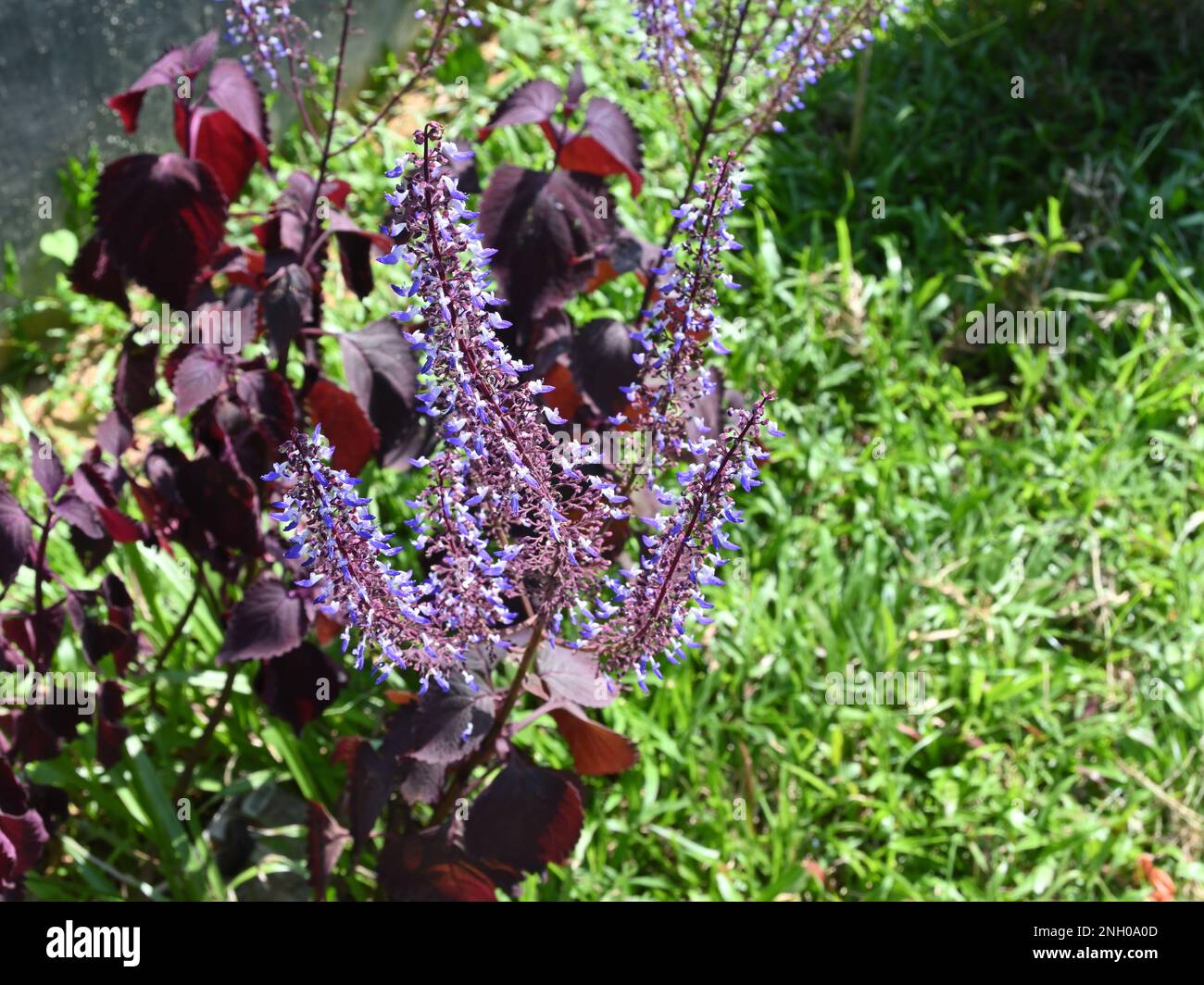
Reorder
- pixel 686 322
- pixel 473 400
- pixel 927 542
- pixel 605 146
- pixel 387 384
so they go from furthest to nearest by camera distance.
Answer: pixel 927 542 < pixel 605 146 < pixel 387 384 < pixel 686 322 < pixel 473 400

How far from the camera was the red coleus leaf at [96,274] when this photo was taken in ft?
8.00

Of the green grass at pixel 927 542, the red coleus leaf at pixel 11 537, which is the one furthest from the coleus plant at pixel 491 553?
the green grass at pixel 927 542

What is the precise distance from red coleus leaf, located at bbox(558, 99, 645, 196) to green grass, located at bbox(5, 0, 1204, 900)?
1039 millimetres

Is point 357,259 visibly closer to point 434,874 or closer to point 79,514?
point 79,514

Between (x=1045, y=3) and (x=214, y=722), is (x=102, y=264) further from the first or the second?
(x=1045, y=3)

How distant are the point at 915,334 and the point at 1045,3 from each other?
2112mm

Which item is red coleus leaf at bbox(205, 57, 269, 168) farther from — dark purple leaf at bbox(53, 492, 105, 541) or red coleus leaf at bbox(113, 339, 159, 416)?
dark purple leaf at bbox(53, 492, 105, 541)

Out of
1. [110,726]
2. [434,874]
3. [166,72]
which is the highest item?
[166,72]

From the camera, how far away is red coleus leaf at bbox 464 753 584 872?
2.22m

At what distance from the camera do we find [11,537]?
7.29 ft

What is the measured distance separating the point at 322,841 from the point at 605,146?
4.75ft

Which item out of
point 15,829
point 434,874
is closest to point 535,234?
point 434,874
